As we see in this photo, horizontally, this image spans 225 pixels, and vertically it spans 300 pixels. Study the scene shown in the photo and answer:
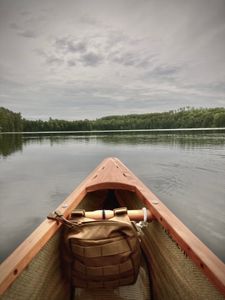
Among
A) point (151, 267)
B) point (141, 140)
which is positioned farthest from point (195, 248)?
point (141, 140)

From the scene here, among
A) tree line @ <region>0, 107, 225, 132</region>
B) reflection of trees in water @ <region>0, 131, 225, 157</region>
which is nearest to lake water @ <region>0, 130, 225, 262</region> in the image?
reflection of trees in water @ <region>0, 131, 225, 157</region>

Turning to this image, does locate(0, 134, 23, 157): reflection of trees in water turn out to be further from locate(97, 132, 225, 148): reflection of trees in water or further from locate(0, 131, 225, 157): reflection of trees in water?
locate(97, 132, 225, 148): reflection of trees in water

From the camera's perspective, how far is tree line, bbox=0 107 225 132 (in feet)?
245

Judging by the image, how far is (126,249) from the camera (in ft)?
6.11

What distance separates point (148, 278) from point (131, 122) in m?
84.7

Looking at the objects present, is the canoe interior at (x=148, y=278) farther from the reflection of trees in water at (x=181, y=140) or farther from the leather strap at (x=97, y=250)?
the reflection of trees in water at (x=181, y=140)

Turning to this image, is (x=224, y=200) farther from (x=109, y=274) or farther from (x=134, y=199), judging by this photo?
(x=109, y=274)

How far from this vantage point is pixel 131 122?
8581cm

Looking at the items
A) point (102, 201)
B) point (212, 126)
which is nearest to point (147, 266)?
point (102, 201)

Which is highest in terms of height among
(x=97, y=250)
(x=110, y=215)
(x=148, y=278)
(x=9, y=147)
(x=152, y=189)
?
(x=110, y=215)

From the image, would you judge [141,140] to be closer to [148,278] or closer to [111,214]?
[148,278]

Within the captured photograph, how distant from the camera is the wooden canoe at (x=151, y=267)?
1309mm

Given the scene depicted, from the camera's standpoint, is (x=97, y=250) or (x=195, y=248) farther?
(x=97, y=250)

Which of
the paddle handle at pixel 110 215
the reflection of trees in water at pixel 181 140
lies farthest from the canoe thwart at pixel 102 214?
the reflection of trees in water at pixel 181 140
